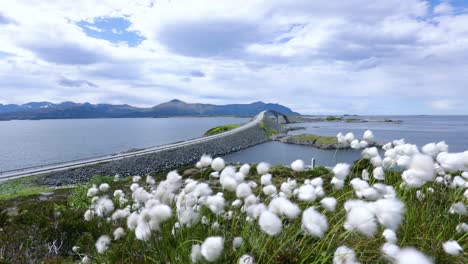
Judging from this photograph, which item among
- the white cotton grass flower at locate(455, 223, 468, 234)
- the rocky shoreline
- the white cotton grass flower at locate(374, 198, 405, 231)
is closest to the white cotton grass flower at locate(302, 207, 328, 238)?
the white cotton grass flower at locate(374, 198, 405, 231)

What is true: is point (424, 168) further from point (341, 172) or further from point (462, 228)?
point (462, 228)

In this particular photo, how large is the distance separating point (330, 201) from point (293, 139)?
79151mm

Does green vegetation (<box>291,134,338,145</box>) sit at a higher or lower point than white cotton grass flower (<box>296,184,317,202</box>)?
lower

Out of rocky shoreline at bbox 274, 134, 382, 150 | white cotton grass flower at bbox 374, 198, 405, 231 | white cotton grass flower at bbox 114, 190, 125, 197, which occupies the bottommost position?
rocky shoreline at bbox 274, 134, 382, 150

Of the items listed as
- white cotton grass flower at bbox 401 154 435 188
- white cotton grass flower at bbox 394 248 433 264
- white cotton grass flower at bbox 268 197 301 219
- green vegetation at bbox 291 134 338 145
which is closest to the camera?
white cotton grass flower at bbox 394 248 433 264

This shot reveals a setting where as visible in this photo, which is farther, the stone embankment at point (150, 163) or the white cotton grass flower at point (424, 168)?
the stone embankment at point (150, 163)

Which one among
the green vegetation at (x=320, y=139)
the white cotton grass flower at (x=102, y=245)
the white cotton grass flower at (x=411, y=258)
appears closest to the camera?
the white cotton grass flower at (x=411, y=258)

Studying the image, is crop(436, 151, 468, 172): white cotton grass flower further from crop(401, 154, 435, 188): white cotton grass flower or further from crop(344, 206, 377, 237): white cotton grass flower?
crop(344, 206, 377, 237): white cotton grass flower

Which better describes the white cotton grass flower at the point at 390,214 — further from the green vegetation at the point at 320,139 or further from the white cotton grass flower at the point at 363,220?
the green vegetation at the point at 320,139

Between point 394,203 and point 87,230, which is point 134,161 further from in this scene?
point 394,203

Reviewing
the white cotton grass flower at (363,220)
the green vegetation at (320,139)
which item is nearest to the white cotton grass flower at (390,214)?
the white cotton grass flower at (363,220)

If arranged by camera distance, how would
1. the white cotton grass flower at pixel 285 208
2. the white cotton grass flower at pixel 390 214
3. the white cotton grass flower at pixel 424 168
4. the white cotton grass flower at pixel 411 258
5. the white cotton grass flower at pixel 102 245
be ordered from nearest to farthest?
1. the white cotton grass flower at pixel 411 258
2. the white cotton grass flower at pixel 390 214
3. the white cotton grass flower at pixel 285 208
4. the white cotton grass flower at pixel 424 168
5. the white cotton grass flower at pixel 102 245

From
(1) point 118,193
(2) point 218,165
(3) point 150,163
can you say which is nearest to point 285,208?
(2) point 218,165

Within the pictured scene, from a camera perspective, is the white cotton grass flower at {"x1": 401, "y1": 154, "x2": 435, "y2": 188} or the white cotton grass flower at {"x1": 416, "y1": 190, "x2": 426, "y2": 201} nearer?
the white cotton grass flower at {"x1": 401, "y1": 154, "x2": 435, "y2": 188}
